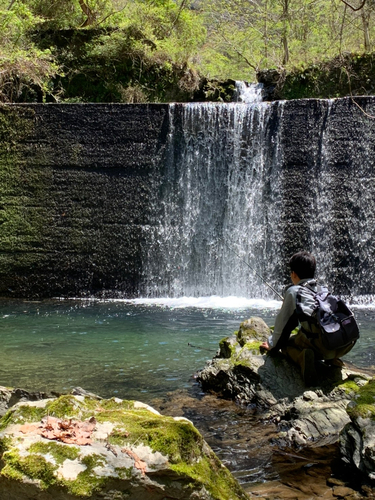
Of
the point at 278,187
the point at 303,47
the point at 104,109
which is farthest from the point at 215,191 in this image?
the point at 303,47

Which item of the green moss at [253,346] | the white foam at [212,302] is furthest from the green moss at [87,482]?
the white foam at [212,302]

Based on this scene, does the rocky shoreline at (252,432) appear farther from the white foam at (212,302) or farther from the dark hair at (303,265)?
the white foam at (212,302)

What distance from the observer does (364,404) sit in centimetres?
337

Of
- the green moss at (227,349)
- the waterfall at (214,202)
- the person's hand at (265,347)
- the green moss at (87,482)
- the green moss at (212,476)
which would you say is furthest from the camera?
the waterfall at (214,202)

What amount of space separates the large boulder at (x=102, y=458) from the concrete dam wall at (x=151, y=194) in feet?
28.3

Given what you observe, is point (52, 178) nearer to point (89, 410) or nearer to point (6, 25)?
point (6, 25)

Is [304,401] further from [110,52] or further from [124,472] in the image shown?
[110,52]

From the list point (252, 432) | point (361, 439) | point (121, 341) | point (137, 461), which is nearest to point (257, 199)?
point (121, 341)

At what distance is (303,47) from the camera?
54.4 ft

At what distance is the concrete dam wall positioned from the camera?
11.0m

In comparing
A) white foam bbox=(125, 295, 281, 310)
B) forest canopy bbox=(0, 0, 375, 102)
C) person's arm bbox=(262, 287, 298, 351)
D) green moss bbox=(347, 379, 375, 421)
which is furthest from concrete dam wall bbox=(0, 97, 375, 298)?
green moss bbox=(347, 379, 375, 421)

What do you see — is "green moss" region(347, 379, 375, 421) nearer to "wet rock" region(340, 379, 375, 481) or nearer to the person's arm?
"wet rock" region(340, 379, 375, 481)

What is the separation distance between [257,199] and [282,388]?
7.22 metres

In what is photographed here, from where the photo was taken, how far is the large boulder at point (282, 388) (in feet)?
12.0
